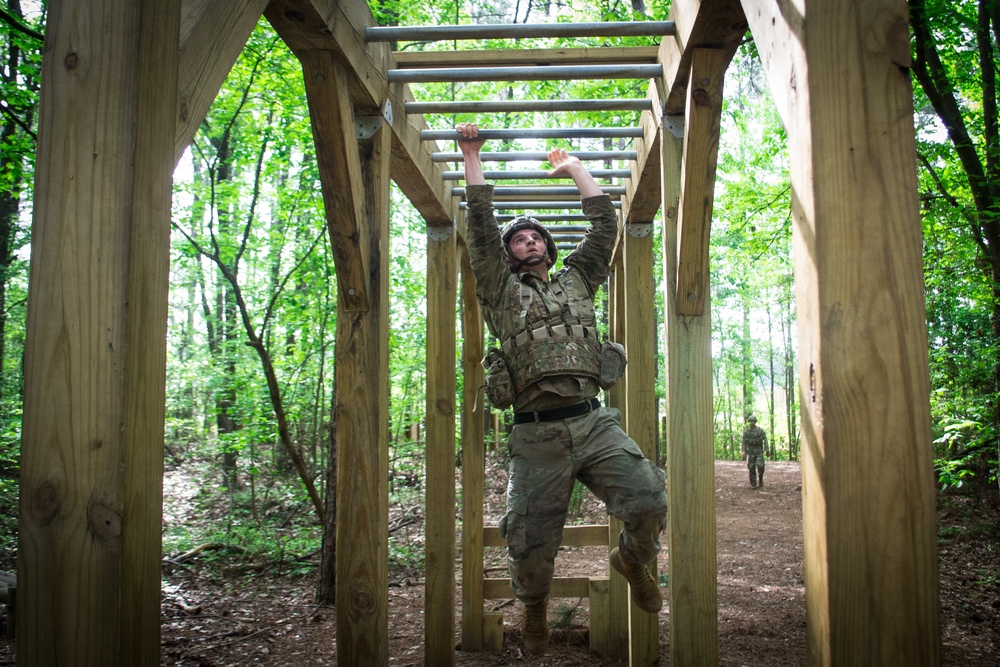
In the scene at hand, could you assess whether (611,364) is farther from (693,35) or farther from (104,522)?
(104,522)

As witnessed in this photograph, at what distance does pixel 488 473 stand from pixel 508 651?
7887 millimetres

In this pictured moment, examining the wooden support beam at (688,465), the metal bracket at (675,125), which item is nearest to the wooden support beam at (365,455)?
the wooden support beam at (688,465)

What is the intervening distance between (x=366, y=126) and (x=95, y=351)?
6.60 feet

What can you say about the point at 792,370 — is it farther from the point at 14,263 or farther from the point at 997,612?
the point at 14,263

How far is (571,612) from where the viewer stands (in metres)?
5.89

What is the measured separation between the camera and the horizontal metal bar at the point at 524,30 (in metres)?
2.69

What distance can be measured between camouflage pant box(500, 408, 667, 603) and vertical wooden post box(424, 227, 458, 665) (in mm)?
1473

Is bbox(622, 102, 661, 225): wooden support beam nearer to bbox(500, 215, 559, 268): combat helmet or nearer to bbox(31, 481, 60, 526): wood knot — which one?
bbox(500, 215, 559, 268): combat helmet

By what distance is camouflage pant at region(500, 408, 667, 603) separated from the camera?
329 centimetres

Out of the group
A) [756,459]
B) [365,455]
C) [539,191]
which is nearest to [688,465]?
[365,455]

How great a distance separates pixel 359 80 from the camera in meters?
2.74

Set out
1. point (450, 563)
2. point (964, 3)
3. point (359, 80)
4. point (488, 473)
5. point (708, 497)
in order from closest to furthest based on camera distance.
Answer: point (359, 80), point (708, 497), point (450, 563), point (964, 3), point (488, 473)

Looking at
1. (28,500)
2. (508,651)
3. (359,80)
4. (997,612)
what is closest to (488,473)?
(508,651)

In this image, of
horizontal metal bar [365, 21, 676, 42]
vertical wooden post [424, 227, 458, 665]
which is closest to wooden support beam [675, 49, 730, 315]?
horizontal metal bar [365, 21, 676, 42]
